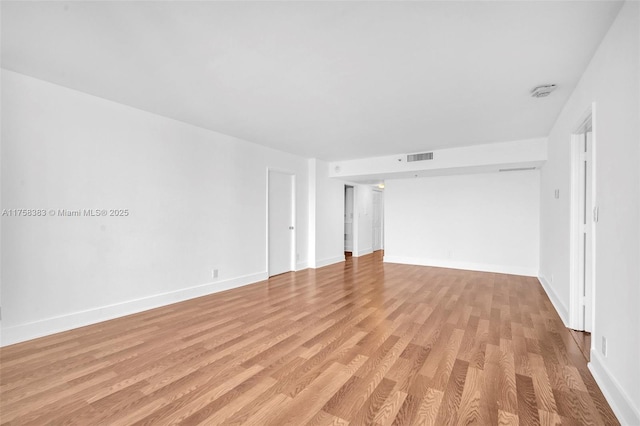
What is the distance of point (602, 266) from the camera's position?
2.05 metres

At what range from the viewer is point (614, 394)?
1792 millimetres

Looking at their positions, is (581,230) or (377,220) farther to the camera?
(377,220)

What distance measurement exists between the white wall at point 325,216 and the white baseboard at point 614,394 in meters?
5.14

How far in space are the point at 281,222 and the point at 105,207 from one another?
3221 mm

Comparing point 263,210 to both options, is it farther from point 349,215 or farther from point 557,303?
point 557,303

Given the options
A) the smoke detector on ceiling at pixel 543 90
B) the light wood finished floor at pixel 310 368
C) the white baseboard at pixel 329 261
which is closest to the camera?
the light wood finished floor at pixel 310 368

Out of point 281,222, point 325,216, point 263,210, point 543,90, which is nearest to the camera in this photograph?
point 543,90

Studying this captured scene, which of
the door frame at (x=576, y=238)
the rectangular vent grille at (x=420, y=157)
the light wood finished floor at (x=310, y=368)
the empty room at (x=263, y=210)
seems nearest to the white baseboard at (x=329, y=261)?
the empty room at (x=263, y=210)

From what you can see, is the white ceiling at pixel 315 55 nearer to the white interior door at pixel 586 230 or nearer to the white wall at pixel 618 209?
the white wall at pixel 618 209

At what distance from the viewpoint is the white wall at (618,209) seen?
62.5 inches

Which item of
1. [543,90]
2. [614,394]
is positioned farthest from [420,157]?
[614,394]

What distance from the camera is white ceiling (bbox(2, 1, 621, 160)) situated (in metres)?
1.89

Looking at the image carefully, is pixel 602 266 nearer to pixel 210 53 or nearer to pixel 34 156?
pixel 210 53

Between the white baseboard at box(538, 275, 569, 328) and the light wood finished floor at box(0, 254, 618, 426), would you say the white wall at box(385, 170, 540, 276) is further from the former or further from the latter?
the light wood finished floor at box(0, 254, 618, 426)
